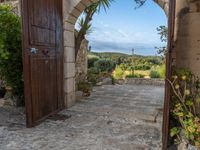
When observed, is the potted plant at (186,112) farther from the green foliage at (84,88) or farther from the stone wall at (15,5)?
the stone wall at (15,5)

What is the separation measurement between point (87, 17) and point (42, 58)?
9.74 ft

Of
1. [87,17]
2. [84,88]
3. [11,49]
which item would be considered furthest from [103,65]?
[11,49]

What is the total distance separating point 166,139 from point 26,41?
2200 millimetres

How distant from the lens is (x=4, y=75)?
3996 mm

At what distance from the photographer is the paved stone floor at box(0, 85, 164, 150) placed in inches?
96.7

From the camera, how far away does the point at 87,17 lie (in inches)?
231

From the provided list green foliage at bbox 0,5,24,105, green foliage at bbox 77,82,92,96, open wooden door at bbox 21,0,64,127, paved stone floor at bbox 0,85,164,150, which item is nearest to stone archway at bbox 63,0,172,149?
open wooden door at bbox 21,0,64,127

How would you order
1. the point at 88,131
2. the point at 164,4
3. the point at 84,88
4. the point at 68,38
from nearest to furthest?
the point at 88,131
the point at 164,4
the point at 68,38
the point at 84,88

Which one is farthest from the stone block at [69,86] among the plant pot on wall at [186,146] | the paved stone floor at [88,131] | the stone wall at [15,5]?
the plant pot on wall at [186,146]

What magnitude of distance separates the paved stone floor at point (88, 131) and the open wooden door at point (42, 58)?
0.28 meters

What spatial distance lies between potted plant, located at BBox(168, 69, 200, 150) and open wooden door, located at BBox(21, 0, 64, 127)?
1914 mm

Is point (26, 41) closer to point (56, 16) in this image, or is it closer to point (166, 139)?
point (56, 16)

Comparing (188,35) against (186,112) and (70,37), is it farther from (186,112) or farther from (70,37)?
(70,37)

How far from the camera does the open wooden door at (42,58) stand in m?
2.95
